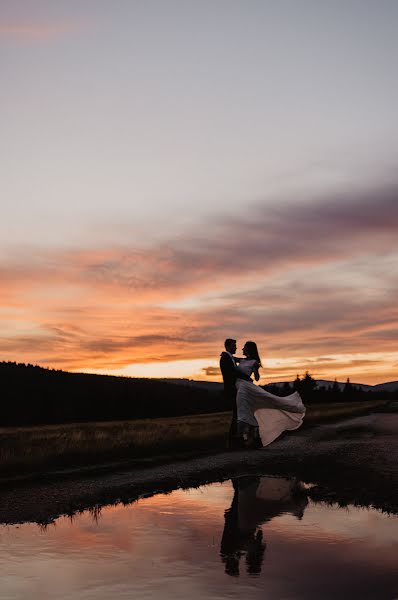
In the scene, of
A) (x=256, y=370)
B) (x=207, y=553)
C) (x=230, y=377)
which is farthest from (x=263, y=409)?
(x=207, y=553)

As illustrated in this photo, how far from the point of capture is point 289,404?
18.3 metres

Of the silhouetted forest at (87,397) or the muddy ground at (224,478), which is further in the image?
the silhouetted forest at (87,397)

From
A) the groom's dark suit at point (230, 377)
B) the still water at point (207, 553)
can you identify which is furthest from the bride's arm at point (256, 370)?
the still water at point (207, 553)

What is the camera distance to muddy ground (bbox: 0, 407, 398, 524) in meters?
9.45

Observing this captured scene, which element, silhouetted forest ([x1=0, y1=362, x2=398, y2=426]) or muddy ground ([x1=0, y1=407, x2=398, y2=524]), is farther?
silhouetted forest ([x1=0, y1=362, x2=398, y2=426])

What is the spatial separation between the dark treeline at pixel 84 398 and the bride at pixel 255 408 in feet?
125

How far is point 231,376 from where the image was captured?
54.9 feet

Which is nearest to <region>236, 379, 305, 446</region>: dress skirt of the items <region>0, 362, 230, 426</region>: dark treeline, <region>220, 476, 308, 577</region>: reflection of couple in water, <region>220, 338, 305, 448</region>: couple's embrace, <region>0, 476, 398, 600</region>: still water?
<region>220, 338, 305, 448</region>: couple's embrace

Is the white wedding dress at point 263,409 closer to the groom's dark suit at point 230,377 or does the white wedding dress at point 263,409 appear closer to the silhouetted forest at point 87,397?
the groom's dark suit at point 230,377

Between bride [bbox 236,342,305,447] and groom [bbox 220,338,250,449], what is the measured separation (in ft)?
0.40

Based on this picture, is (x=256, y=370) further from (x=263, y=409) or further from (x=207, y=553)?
(x=207, y=553)

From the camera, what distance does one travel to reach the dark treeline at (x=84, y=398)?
56438mm

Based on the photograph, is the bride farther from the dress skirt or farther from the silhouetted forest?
the silhouetted forest

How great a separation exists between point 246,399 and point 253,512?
7.99 meters
